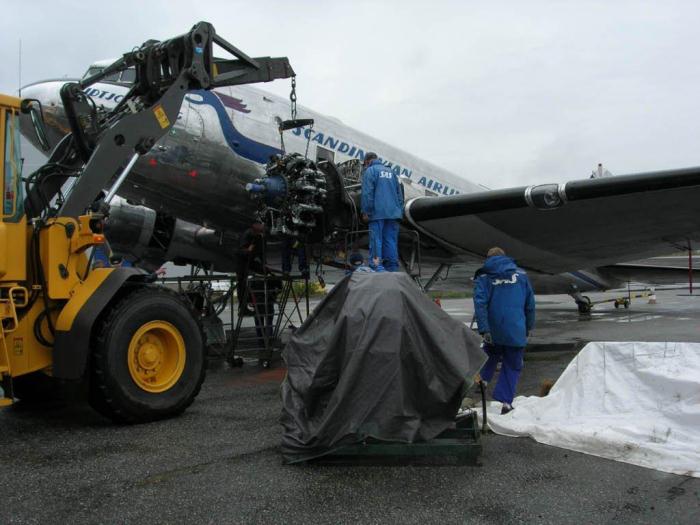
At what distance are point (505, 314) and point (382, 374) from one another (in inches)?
86.5

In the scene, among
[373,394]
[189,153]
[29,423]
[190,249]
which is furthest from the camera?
[190,249]

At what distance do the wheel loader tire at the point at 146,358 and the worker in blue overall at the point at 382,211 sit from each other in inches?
109

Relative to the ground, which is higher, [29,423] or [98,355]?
[98,355]

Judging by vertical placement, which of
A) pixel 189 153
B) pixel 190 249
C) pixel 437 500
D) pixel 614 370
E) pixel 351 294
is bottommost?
pixel 437 500

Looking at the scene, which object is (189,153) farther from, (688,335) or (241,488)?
(688,335)

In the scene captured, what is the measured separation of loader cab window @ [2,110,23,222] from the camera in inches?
191

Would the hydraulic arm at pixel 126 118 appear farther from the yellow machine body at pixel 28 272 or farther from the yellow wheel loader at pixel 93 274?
the yellow machine body at pixel 28 272

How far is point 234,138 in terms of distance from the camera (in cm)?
874

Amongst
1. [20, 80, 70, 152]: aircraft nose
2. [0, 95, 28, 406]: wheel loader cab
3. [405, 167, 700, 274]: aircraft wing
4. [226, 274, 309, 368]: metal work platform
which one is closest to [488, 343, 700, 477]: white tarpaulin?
[405, 167, 700, 274]: aircraft wing

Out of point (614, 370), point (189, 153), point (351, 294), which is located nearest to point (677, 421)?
point (614, 370)

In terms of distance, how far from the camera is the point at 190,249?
1175 cm

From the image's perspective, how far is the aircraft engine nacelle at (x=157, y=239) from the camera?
10914 millimetres

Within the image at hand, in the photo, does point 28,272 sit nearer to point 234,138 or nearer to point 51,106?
point 51,106

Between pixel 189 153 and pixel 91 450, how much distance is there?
490 cm
